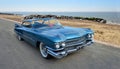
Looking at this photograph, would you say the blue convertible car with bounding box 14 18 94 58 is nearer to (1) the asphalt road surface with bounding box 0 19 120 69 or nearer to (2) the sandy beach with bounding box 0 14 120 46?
(1) the asphalt road surface with bounding box 0 19 120 69

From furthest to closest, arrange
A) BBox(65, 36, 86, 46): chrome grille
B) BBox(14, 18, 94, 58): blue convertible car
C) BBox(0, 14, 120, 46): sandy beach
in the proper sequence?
BBox(0, 14, 120, 46): sandy beach → BBox(65, 36, 86, 46): chrome grille → BBox(14, 18, 94, 58): blue convertible car

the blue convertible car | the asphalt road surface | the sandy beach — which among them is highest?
the blue convertible car

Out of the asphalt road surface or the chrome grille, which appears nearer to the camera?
the asphalt road surface

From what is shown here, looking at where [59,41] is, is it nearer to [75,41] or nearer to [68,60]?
[75,41]

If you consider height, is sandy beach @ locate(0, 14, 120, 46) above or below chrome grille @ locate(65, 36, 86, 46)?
below

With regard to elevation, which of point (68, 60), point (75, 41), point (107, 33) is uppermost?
point (75, 41)

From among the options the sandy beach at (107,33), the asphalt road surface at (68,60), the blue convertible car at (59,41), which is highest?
the blue convertible car at (59,41)

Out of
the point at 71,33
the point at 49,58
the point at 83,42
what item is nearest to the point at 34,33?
the point at 49,58

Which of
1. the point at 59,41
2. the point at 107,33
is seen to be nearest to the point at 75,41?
the point at 59,41

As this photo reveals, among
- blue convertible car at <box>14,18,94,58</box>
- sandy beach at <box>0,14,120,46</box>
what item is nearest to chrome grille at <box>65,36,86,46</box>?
blue convertible car at <box>14,18,94,58</box>

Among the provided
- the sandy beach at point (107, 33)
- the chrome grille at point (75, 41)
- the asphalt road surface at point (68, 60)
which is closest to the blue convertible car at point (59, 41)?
the chrome grille at point (75, 41)

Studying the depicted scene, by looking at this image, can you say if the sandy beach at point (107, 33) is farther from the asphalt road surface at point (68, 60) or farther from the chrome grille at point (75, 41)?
the chrome grille at point (75, 41)

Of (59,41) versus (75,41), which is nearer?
(59,41)

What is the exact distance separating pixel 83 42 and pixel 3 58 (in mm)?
3071
